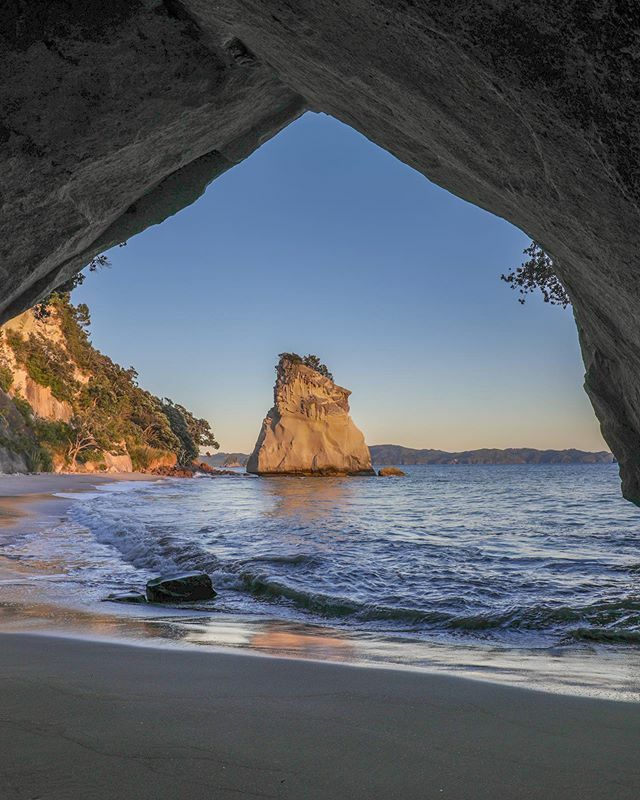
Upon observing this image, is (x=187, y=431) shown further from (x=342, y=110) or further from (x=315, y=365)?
(x=342, y=110)

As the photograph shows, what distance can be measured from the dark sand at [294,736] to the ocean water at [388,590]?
2.85 feet

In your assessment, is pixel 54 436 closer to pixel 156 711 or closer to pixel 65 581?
pixel 65 581

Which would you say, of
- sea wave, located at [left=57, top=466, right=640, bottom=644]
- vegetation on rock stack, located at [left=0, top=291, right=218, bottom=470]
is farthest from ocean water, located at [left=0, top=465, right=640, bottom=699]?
vegetation on rock stack, located at [left=0, top=291, right=218, bottom=470]

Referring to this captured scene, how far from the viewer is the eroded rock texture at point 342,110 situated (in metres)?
2.15

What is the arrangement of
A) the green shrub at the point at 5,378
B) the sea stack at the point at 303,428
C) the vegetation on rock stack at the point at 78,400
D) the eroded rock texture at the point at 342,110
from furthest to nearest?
the sea stack at the point at 303,428
the vegetation on rock stack at the point at 78,400
the green shrub at the point at 5,378
the eroded rock texture at the point at 342,110

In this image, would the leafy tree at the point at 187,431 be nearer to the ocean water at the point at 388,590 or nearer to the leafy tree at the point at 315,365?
the leafy tree at the point at 315,365

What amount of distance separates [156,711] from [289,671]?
1045 mm

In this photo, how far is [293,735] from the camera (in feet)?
7.25

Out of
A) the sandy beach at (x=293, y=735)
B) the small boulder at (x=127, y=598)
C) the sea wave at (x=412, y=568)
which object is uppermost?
the sandy beach at (x=293, y=735)

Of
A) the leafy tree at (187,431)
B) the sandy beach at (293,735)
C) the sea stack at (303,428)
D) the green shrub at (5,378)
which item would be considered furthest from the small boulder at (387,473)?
the sandy beach at (293,735)

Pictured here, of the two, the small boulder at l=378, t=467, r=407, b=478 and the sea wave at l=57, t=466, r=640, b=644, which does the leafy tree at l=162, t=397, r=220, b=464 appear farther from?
the sea wave at l=57, t=466, r=640, b=644

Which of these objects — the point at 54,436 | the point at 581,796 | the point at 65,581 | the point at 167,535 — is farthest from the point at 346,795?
the point at 54,436

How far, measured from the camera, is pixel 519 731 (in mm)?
2371

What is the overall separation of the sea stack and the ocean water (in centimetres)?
6712
